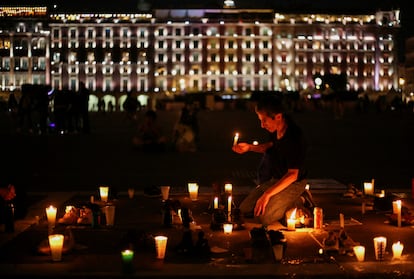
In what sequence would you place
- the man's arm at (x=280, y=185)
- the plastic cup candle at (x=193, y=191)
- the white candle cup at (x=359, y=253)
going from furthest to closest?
1. the plastic cup candle at (x=193, y=191)
2. the man's arm at (x=280, y=185)
3. the white candle cup at (x=359, y=253)

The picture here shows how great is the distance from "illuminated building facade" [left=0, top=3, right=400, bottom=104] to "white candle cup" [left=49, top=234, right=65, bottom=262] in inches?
4266

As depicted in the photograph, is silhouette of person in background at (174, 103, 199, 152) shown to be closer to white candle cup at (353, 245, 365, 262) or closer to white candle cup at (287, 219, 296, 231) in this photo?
white candle cup at (287, 219, 296, 231)

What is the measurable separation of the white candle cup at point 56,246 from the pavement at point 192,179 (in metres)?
0.05

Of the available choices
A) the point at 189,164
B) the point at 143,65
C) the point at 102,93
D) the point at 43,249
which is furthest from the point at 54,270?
the point at 143,65

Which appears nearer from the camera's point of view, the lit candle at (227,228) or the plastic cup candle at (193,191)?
the lit candle at (227,228)

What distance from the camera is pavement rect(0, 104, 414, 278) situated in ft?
18.2

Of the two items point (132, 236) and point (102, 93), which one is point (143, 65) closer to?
point (102, 93)

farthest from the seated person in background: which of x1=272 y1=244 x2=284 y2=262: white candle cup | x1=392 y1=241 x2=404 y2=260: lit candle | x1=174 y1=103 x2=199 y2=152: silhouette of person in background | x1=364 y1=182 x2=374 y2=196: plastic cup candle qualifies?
x1=392 y1=241 x2=404 y2=260: lit candle

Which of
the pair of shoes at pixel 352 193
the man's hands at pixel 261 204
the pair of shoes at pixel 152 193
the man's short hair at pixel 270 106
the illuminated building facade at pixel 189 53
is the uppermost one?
the illuminated building facade at pixel 189 53

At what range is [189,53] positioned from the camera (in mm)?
118062

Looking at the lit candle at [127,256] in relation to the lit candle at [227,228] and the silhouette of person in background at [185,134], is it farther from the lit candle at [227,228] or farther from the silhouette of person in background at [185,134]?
the silhouette of person in background at [185,134]

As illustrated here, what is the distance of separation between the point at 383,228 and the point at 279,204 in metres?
1.00

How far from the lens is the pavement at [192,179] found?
5551 millimetres

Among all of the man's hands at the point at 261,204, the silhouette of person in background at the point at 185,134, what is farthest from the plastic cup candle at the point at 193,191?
the silhouette of person in background at the point at 185,134
